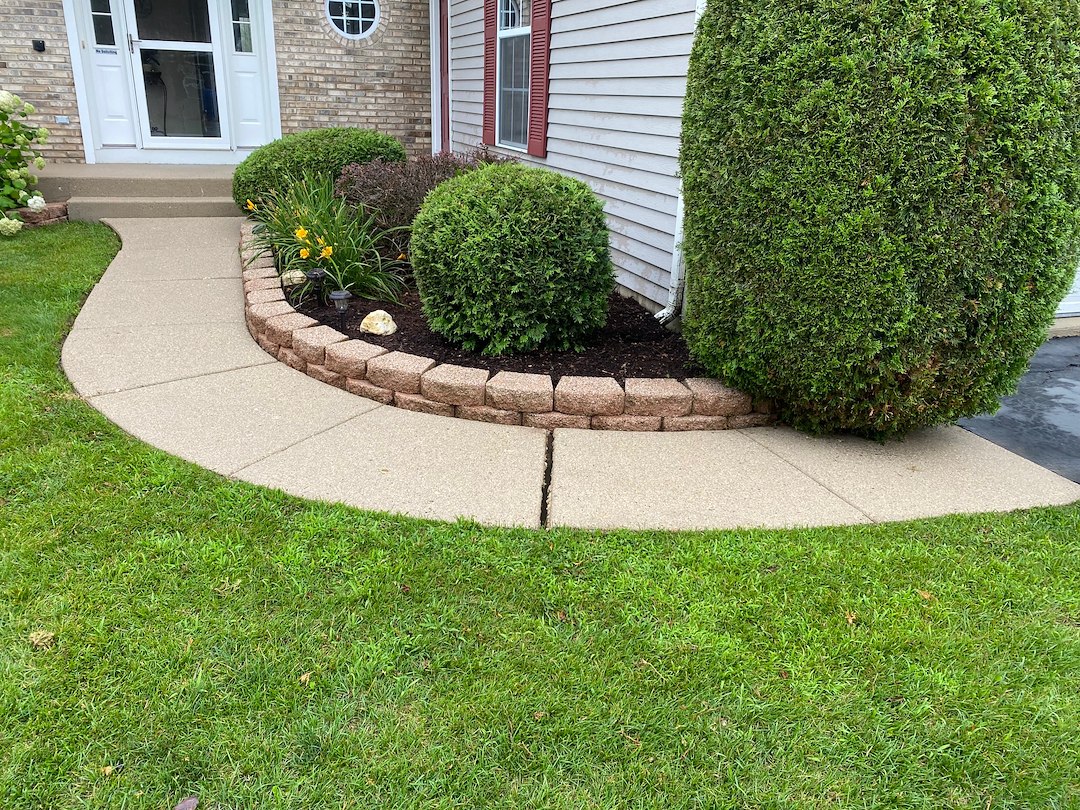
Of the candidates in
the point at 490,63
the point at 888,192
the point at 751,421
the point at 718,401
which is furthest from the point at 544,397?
the point at 490,63

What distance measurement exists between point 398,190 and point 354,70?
4918 mm

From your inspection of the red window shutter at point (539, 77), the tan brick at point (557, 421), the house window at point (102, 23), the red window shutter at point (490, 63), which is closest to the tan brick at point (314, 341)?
the tan brick at point (557, 421)

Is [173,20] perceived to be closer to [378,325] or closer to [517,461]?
[378,325]

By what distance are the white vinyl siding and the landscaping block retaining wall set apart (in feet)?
4.49

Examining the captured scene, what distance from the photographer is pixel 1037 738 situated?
174 centimetres

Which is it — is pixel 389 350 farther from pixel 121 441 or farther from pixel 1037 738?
pixel 1037 738

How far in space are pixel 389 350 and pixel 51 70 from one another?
23.2ft

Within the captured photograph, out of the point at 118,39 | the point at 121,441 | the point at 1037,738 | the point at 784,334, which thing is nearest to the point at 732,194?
the point at 784,334

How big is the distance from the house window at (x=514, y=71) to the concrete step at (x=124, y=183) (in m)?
3.07

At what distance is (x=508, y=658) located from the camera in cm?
193

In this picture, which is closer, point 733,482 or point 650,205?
point 733,482

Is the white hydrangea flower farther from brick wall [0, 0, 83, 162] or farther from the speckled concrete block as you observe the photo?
the speckled concrete block

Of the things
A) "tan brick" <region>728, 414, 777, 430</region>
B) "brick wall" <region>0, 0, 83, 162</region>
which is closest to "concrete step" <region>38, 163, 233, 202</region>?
"brick wall" <region>0, 0, 83, 162</region>

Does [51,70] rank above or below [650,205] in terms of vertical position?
above
